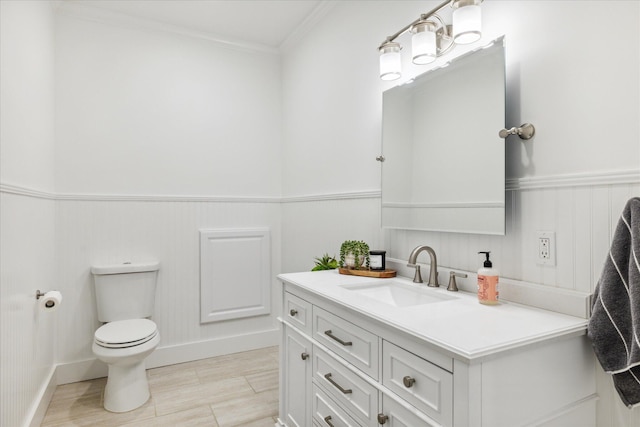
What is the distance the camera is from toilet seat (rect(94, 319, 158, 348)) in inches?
83.3

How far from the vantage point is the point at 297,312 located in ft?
5.78

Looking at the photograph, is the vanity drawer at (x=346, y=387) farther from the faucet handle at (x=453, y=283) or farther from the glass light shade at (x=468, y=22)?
the glass light shade at (x=468, y=22)

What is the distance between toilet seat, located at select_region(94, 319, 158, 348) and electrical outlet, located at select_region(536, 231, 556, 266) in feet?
6.72

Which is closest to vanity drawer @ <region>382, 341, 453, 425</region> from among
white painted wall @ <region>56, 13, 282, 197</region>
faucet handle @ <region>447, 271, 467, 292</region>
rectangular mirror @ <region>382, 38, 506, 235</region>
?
faucet handle @ <region>447, 271, 467, 292</region>

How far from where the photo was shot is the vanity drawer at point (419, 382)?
940mm

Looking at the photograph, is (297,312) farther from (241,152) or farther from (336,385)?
(241,152)

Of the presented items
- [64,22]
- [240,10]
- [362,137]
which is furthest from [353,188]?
[64,22]

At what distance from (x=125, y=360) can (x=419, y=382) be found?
5.78 ft

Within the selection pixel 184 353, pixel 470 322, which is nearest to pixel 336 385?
pixel 470 322

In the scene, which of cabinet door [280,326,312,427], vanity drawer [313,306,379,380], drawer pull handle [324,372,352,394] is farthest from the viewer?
cabinet door [280,326,312,427]

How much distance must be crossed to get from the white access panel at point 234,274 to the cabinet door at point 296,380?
1261mm

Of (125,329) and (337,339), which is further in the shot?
(125,329)

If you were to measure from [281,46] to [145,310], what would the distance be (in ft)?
7.59

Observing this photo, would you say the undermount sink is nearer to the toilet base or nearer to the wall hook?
the wall hook
